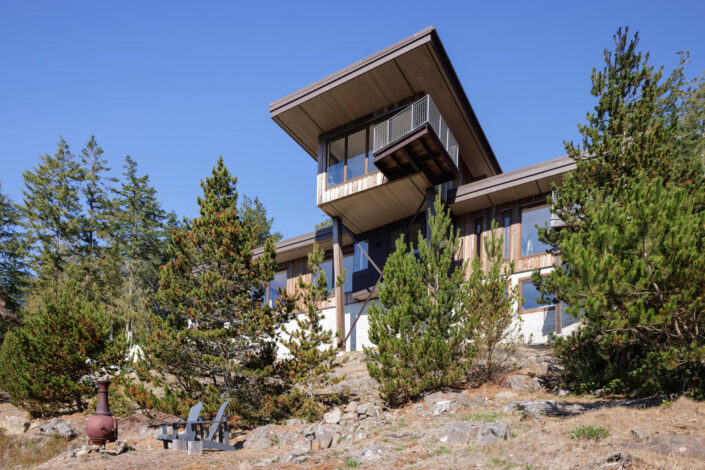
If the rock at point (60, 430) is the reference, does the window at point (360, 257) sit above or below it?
above

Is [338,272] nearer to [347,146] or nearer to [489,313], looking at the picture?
[347,146]

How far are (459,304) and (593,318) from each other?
4176 mm

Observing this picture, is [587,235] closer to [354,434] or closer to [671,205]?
[671,205]

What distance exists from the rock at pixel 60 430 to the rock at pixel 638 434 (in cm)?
1292

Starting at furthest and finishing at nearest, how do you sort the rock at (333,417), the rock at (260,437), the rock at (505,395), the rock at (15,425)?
the rock at (15,425) → the rock at (505,395) → the rock at (333,417) → the rock at (260,437)

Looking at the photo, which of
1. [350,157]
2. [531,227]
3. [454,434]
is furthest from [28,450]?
[531,227]

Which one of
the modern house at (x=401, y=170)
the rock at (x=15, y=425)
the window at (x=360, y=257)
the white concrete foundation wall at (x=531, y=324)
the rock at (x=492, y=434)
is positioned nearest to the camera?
the rock at (x=492, y=434)

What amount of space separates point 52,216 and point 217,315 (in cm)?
3181

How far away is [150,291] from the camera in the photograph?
104ft

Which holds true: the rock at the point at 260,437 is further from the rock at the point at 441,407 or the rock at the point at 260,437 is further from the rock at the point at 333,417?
the rock at the point at 441,407

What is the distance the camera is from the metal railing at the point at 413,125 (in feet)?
49.5

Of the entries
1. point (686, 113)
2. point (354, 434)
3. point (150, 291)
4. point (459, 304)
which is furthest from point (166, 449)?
point (686, 113)

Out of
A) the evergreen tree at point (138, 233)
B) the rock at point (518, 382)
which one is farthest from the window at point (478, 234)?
the evergreen tree at point (138, 233)

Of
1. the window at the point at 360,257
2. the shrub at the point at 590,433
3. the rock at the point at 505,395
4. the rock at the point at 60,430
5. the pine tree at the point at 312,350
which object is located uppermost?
the window at the point at 360,257
